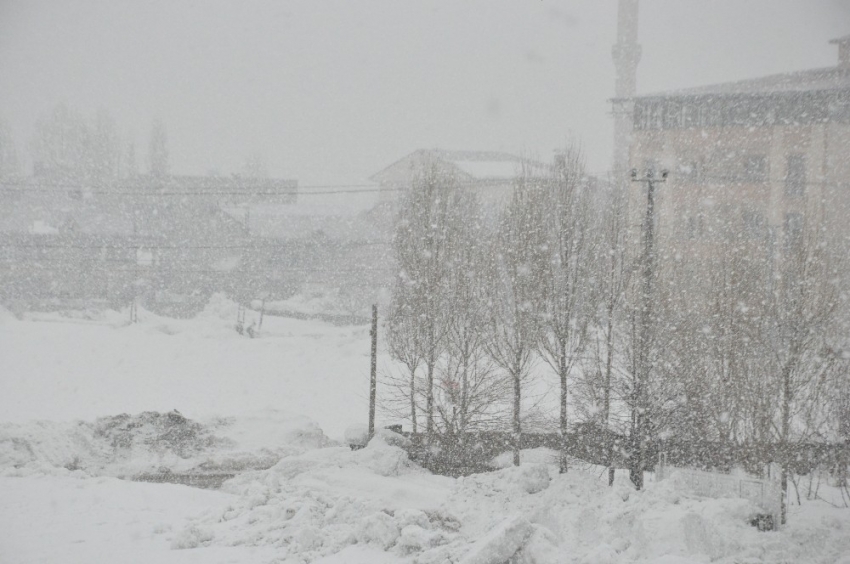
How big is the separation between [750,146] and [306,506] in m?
30.1

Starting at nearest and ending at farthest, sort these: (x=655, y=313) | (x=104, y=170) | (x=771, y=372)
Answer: (x=771, y=372)
(x=655, y=313)
(x=104, y=170)

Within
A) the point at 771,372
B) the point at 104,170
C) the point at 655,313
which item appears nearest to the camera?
the point at 771,372

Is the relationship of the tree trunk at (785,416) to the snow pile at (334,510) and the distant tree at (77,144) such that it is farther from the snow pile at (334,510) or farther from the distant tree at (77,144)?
the distant tree at (77,144)

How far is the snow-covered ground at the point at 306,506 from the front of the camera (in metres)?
7.54

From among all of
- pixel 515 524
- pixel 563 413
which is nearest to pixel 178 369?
pixel 563 413

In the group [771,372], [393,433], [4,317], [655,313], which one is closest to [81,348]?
[4,317]

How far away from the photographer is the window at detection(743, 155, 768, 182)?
2991cm

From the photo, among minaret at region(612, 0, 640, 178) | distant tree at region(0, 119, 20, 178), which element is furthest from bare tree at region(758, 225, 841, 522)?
distant tree at region(0, 119, 20, 178)

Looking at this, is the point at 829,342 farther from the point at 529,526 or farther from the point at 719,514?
the point at 529,526

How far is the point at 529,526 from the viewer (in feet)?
23.1

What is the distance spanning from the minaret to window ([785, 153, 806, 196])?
9.47 metres

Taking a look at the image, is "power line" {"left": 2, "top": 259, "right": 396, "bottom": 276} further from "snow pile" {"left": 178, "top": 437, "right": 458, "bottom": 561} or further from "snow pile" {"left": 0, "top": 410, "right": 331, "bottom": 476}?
"snow pile" {"left": 178, "top": 437, "right": 458, "bottom": 561}

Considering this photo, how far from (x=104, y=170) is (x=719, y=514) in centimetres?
6164

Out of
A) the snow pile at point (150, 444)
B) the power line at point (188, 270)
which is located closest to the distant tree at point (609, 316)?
the snow pile at point (150, 444)
